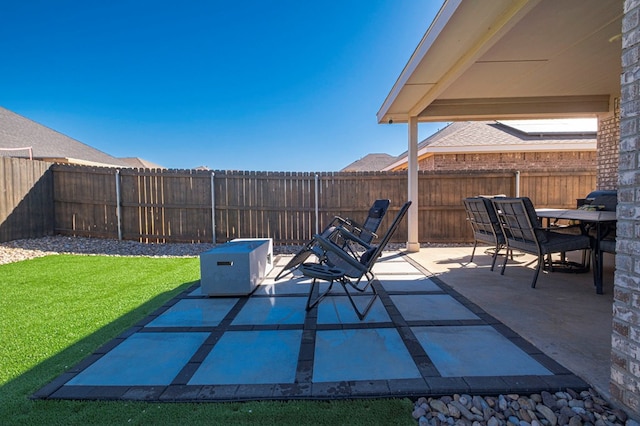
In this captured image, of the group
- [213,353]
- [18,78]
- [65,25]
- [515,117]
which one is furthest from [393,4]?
[18,78]

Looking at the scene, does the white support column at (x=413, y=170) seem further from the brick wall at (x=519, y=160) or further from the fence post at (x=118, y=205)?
the fence post at (x=118, y=205)

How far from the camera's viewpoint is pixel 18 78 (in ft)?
44.0

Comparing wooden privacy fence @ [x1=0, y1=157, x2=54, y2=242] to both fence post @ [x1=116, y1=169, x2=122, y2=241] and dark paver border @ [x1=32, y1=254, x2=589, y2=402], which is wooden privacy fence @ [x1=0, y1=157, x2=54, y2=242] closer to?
fence post @ [x1=116, y1=169, x2=122, y2=241]

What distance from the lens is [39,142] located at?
12133 millimetres

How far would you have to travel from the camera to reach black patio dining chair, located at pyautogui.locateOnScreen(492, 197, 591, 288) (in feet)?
12.1

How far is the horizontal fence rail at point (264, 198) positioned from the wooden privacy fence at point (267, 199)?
0.02 m

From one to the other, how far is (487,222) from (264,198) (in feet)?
15.7

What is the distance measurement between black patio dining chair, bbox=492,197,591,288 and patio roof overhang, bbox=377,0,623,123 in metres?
1.88

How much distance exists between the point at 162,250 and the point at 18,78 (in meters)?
13.3

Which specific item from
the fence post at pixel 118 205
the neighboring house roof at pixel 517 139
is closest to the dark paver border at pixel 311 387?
the fence post at pixel 118 205

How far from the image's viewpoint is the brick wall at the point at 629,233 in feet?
4.66

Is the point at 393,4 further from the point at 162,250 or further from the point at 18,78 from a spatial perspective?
the point at 18,78

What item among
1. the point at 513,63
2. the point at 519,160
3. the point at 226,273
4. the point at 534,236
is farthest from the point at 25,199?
the point at 519,160

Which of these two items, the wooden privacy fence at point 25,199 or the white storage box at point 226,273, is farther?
the wooden privacy fence at point 25,199
